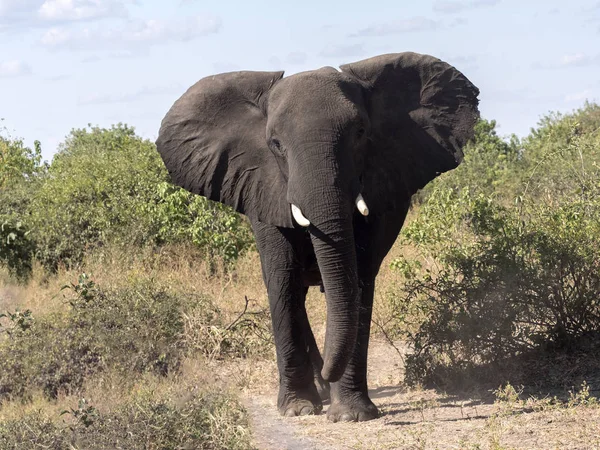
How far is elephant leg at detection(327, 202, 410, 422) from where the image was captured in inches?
298

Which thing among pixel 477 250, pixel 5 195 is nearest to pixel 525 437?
pixel 477 250

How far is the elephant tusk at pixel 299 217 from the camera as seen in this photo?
22.4ft

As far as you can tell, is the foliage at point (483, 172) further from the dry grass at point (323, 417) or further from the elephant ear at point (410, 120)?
the elephant ear at point (410, 120)

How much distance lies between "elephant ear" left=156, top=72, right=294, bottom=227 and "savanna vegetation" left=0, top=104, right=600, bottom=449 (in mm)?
1425

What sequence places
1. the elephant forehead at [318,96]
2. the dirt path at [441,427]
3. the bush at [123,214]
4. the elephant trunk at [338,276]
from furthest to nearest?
1. the bush at [123,214]
2. the elephant forehead at [318,96]
3. the elephant trunk at [338,276]
4. the dirt path at [441,427]

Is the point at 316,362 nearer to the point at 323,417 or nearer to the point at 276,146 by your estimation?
the point at 323,417

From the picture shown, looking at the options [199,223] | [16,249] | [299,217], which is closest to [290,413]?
[299,217]

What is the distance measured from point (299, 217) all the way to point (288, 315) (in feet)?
3.82

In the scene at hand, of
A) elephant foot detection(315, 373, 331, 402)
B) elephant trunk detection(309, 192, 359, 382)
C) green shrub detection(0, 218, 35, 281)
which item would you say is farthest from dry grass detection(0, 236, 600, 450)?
green shrub detection(0, 218, 35, 281)

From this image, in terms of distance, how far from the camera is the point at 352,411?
755 cm

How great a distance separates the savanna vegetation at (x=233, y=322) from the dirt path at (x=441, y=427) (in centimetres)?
30

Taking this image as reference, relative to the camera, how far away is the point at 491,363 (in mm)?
8547

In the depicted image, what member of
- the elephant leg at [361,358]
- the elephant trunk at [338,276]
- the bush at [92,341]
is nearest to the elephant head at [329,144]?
the elephant trunk at [338,276]

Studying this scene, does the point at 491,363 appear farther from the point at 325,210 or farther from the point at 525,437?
the point at 325,210
